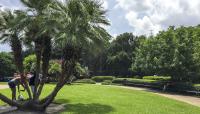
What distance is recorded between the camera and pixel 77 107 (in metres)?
15.3

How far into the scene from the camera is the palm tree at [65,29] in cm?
1370

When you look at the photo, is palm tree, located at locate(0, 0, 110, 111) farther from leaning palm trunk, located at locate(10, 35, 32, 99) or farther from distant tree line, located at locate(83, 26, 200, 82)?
distant tree line, located at locate(83, 26, 200, 82)

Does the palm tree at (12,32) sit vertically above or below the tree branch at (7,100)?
above

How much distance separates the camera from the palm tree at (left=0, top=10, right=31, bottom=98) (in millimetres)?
15117

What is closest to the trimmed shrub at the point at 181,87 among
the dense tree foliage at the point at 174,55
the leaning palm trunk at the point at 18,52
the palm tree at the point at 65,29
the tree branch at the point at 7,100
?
the dense tree foliage at the point at 174,55

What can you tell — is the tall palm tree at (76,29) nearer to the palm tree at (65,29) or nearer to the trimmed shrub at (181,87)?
the palm tree at (65,29)

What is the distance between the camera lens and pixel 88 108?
49.6ft

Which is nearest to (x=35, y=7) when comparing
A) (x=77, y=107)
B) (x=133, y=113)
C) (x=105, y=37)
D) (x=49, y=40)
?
(x=49, y=40)

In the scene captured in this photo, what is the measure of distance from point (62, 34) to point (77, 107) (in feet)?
12.6

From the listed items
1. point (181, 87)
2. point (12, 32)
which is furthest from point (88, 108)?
point (181, 87)

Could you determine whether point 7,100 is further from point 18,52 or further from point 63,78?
point 18,52

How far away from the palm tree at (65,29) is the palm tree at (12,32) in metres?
0.54

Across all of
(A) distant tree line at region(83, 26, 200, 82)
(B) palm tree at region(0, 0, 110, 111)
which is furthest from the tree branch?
(A) distant tree line at region(83, 26, 200, 82)

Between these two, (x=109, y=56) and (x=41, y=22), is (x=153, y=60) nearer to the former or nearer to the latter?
(x=41, y=22)
